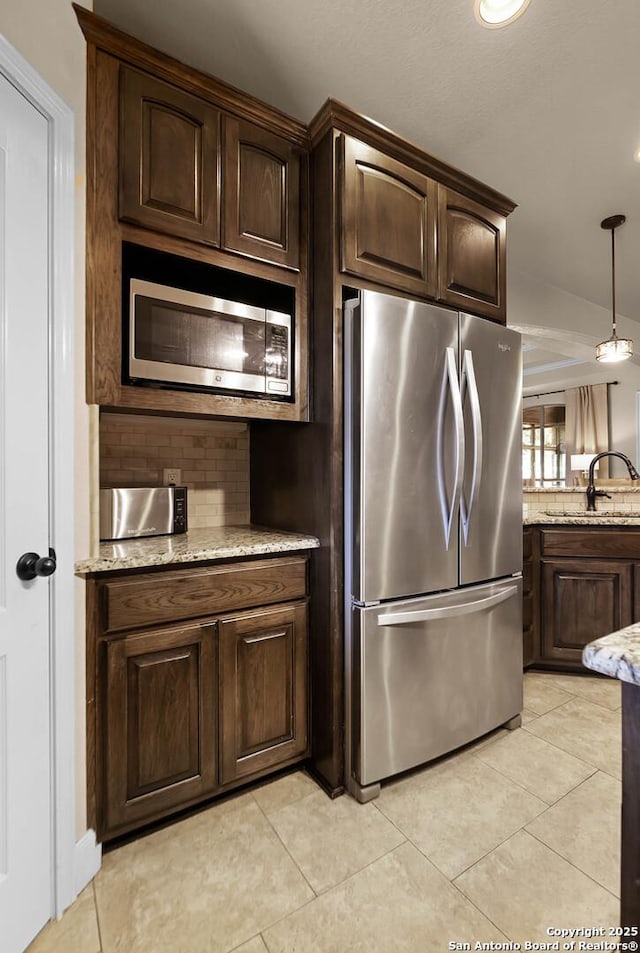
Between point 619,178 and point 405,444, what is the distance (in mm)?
2227

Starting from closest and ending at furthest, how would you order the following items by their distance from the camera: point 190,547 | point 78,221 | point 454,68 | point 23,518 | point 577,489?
point 23,518, point 78,221, point 190,547, point 454,68, point 577,489

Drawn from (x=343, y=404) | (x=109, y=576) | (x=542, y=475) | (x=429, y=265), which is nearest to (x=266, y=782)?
(x=109, y=576)

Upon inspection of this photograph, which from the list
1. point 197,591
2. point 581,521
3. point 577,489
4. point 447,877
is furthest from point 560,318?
point 447,877

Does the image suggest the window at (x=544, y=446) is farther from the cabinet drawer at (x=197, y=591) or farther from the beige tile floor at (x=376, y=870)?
the cabinet drawer at (x=197, y=591)

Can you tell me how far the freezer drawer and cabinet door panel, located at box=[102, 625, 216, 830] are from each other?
1.79ft

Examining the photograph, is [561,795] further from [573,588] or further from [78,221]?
[78,221]

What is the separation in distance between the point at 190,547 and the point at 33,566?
1.69 ft

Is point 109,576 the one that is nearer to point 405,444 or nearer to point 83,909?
point 83,909

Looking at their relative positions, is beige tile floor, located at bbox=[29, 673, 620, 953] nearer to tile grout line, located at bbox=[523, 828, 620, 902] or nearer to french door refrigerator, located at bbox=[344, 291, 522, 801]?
tile grout line, located at bbox=[523, 828, 620, 902]

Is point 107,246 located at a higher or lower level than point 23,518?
higher

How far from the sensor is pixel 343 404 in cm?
170

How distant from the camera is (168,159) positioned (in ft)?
4.97

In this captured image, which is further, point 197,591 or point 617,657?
point 197,591

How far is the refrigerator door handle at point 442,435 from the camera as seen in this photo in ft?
5.88
